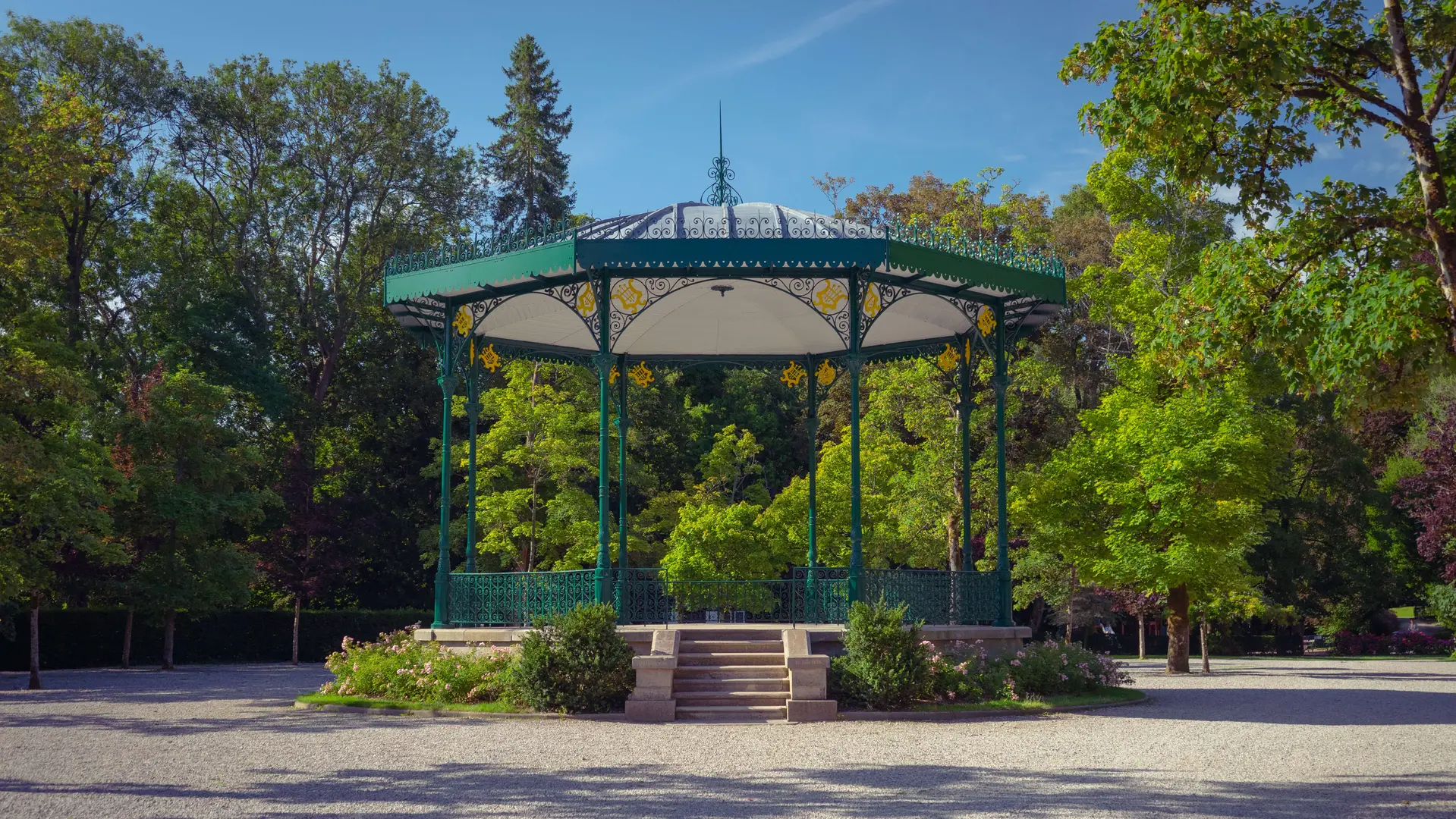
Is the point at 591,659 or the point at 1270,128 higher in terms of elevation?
the point at 1270,128

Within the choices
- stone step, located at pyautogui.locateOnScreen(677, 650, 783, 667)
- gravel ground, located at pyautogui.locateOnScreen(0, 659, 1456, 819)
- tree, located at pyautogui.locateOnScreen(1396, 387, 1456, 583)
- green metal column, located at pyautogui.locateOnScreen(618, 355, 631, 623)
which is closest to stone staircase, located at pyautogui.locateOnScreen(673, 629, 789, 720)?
stone step, located at pyautogui.locateOnScreen(677, 650, 783, 667)

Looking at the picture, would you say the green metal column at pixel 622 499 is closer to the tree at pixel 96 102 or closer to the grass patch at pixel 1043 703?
the grass patch at pixel 1043 703

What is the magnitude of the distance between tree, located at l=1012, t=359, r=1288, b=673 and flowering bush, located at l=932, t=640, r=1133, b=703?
7773 mm

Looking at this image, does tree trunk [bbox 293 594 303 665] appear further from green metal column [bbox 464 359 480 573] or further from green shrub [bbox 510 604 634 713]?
green shrub [bbox 510 604 634 713]

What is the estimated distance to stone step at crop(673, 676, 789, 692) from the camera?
567 inches

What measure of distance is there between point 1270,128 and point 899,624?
22.1 ft

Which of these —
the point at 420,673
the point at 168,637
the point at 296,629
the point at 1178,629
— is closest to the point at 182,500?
the point at 168,637

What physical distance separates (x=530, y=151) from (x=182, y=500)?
82.3 ft

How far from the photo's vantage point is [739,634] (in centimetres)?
1549

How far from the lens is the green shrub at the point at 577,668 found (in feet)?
46.6

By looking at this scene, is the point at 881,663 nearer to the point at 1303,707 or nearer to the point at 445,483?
the point at 1303,707

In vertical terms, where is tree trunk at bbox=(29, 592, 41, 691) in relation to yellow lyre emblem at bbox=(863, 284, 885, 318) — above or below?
below

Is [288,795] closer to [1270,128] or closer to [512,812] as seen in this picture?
[512,812]

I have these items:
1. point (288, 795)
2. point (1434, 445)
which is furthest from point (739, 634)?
point (1434, 445)
